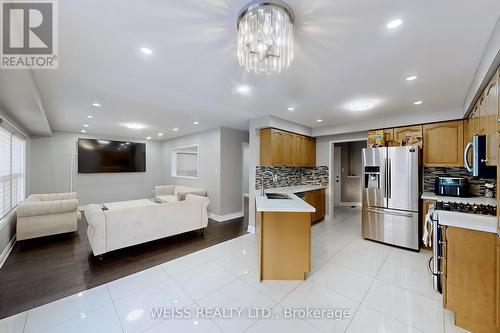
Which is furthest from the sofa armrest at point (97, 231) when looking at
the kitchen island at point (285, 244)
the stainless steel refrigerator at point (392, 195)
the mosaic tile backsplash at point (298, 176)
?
the stainless steel refrigerator at point (392, 195)

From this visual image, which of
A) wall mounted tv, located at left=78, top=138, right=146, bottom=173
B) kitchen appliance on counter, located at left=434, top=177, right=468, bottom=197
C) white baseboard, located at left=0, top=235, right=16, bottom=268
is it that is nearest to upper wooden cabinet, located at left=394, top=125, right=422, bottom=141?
kitchen appliance on counter, located at left=434, top=177, right=468, bottom=197

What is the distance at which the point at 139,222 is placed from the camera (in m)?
3.26

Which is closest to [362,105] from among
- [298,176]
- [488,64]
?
[488,64]

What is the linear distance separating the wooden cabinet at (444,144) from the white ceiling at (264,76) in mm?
198

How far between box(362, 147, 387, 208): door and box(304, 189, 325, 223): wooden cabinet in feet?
3.64

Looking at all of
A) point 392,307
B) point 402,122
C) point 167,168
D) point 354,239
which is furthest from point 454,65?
point 167,168

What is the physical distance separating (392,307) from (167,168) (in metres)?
7.33

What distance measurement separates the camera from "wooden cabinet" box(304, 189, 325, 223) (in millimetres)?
4605

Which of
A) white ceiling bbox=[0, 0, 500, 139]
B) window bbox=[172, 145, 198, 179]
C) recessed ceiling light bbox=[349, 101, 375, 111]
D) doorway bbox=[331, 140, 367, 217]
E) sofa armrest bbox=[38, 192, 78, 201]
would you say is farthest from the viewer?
window bbox=[172, 145, 198, 179]

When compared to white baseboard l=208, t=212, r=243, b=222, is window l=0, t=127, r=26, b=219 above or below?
above

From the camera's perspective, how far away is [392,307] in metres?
1.99

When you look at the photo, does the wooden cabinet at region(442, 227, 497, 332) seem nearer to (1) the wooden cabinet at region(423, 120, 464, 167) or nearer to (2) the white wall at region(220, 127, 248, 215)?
(1) the wooden cabinet at region(423, 120, 464, 167)

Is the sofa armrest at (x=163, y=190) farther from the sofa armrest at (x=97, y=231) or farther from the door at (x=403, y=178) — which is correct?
the door at (x=403, y=178)

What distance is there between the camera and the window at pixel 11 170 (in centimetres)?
340
